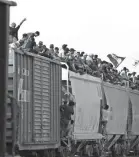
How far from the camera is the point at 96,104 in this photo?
20.8 metres

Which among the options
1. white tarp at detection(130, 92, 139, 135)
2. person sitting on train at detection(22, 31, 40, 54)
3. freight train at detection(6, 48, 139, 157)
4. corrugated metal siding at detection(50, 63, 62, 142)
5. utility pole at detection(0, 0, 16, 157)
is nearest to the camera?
utility pole at detection(0, 0, 16, 157)

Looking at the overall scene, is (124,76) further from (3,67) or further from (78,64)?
(3,67)

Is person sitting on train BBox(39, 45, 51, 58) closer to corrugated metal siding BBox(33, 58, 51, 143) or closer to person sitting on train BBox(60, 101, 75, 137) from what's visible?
corrugated metal siding BBox(33, 58, 51, 143)

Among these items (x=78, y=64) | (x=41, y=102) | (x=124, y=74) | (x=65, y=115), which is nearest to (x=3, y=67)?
(x=41, y=102)

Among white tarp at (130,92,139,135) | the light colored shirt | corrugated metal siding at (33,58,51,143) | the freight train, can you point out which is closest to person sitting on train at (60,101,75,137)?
the freight train

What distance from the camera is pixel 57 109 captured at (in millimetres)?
15727

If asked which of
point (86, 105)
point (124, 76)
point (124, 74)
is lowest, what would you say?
point (86, 105)

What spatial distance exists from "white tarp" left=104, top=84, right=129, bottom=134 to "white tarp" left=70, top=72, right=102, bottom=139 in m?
1.63

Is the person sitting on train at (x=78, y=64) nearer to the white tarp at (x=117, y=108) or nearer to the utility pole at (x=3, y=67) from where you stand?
the white tarp at (x=117, y=108)

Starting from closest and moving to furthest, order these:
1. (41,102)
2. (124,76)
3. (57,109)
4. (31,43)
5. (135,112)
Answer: (41,102)
(31,43)
(57,109)
(135,112)
(124,76)

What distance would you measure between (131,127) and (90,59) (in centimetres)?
644

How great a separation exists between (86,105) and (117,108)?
544cm

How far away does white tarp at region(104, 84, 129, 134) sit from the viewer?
23.2m

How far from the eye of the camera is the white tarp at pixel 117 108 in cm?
2316
